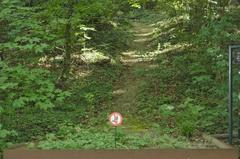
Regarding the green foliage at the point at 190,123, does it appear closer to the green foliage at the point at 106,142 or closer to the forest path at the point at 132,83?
the green foliage at the point at 106,142

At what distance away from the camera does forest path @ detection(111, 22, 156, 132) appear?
37.3 feet

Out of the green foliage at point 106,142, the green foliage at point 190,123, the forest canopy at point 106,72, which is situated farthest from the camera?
the green foliage at point 190,123

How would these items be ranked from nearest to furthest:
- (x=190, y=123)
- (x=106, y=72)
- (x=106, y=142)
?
(x=106, y=142) < (x=190, y=123) < (x=106, y=72)

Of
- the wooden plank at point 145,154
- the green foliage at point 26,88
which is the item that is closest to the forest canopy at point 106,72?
the green foliage at point 26,88

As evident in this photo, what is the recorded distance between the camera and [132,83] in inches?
580

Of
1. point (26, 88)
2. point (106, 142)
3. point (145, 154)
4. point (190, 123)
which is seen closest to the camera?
point (145, 154)

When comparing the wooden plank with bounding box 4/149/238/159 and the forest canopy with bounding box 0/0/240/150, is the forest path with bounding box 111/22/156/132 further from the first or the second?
the wooden plank with bounding box 4/149/238/159

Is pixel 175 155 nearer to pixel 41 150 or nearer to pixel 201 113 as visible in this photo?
pixel 41 150

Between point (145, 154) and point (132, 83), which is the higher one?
point (145, 154)

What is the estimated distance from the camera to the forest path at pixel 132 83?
447 inches

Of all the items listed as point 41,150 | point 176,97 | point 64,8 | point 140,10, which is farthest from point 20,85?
point 140,10

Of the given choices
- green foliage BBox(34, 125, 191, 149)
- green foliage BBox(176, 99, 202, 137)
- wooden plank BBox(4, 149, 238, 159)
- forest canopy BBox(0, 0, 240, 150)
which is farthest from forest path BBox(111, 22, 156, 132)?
wooden plank BBox(4, 149, 238, 159)

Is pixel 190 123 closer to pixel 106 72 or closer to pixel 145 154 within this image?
pixel 145 154

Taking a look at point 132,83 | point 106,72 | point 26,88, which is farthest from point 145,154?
point 106,72
